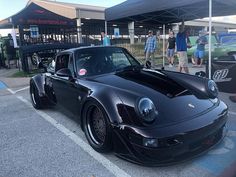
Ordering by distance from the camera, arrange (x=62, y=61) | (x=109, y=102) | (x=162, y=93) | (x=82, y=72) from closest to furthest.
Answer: (x=109, y=102)
(x=162, y=93)
(x=82, y=72)
(x=62, y=61)

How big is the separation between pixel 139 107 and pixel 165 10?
258 inches

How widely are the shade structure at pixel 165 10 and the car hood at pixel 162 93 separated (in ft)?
13.0

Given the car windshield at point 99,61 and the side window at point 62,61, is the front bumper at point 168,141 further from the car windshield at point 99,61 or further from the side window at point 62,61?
the side window at point 62,61

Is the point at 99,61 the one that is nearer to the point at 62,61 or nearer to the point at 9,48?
the point at 62,61

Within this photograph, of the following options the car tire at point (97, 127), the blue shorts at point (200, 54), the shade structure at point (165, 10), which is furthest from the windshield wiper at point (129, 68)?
the blue shorts at point (200, 54)

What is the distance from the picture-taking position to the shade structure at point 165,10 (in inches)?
284

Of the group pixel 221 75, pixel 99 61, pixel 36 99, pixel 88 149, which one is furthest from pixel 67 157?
pixel 221 75

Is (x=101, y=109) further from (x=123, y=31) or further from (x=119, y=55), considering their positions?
(x=123, y=31)

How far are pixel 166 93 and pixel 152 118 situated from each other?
21.0 inches

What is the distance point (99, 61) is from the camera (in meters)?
4.01

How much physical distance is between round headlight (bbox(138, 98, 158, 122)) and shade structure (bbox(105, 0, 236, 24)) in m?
4.67

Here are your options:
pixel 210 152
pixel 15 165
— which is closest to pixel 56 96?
pixel 15 165

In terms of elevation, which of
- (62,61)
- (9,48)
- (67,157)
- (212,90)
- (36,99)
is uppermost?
(9,48)

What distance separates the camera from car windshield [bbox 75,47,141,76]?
153 inches
